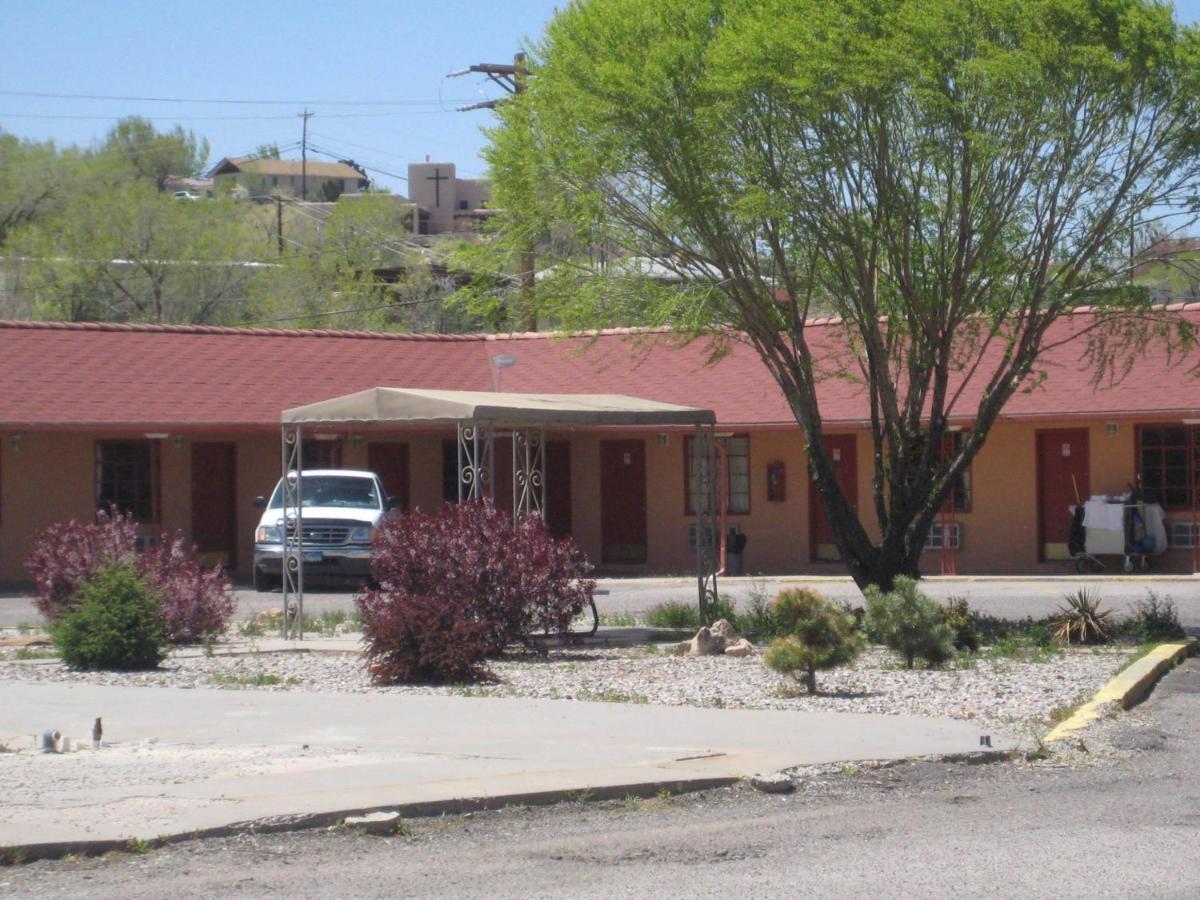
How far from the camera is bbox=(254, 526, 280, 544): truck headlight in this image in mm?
24094

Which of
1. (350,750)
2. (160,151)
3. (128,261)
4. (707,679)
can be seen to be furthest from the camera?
(160,151)

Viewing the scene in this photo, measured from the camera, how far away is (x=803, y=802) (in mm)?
8758

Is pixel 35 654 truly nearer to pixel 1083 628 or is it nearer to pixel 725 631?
pixel 725 631

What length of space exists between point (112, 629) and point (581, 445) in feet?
56.6

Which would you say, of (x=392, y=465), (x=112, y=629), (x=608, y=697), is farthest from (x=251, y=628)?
(x=392, y=465)

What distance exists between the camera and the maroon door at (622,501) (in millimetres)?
30875

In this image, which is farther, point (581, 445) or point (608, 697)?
point (581, 445)

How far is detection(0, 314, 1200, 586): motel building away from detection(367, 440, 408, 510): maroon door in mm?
42

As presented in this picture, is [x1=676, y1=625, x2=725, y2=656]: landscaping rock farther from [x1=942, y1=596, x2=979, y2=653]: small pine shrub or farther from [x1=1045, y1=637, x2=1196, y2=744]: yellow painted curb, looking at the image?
[x1=1045, y1=637, x2=1196, y2=744]: yellow painted curb

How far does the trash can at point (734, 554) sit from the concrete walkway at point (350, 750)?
16.0 m

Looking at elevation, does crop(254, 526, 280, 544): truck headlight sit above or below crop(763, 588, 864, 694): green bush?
above

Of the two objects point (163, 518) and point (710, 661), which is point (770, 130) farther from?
point (163, 518)

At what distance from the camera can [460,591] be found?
14.5 metres

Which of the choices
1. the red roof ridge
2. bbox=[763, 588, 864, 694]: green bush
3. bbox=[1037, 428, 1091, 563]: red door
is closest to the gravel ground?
bbox=[763, 588, 864, 694]: green bush
